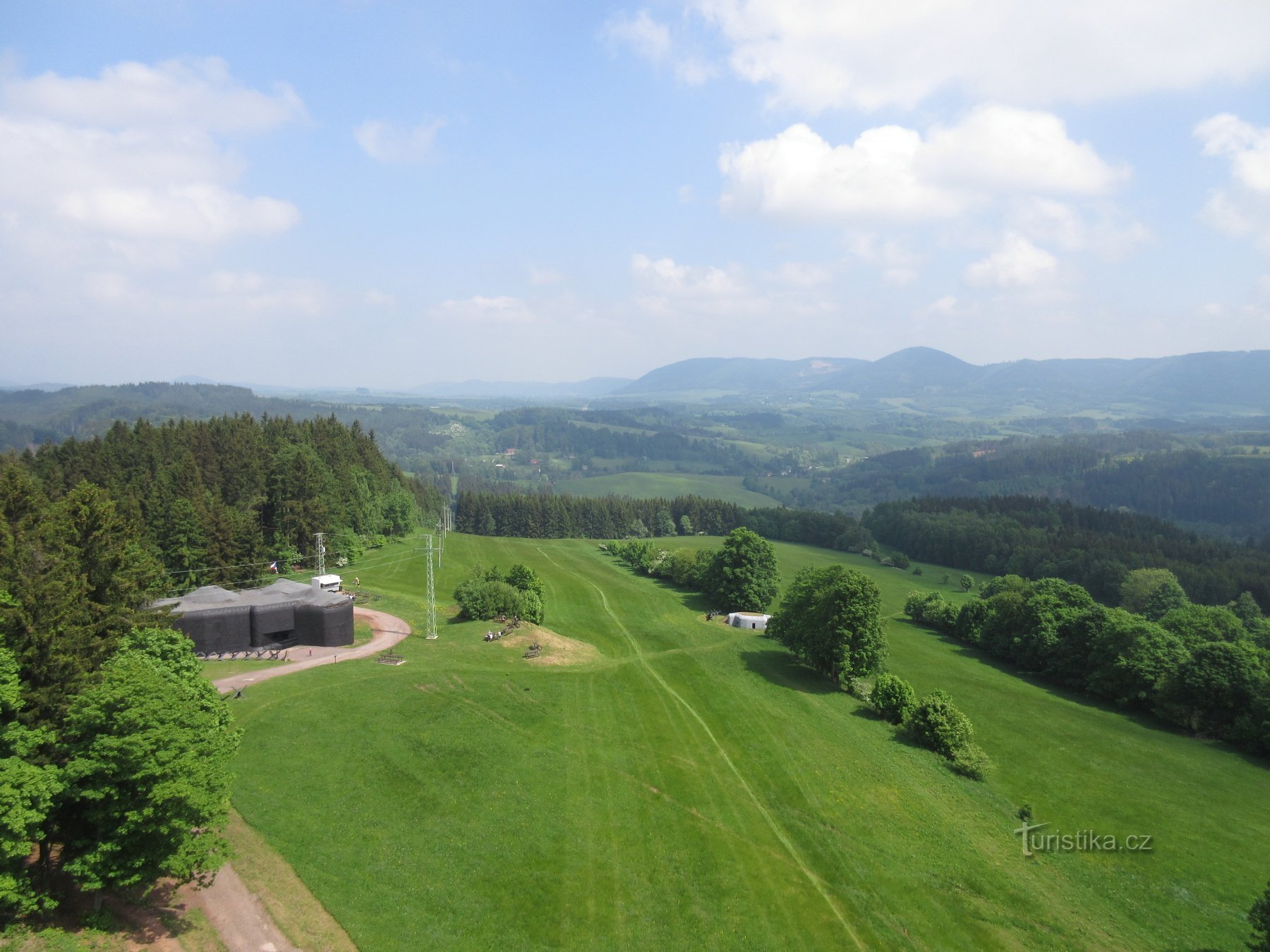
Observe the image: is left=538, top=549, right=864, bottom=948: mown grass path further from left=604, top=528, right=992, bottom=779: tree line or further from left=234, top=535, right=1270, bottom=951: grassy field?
left=604, top=528, right=992, bottom=779: tree line

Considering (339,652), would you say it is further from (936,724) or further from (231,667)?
(936,724)

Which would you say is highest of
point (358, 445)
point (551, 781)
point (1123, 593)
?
point (358, 445)

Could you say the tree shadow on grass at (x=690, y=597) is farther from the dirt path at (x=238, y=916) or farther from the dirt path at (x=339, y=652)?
the dirt path at (x=238, y=916)

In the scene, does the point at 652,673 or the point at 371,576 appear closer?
the point at 652,673

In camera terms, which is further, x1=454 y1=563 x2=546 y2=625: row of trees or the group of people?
x1=454 y1=563 x2=546 y2=625: row of trees

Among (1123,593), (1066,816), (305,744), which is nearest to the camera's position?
(305,744)

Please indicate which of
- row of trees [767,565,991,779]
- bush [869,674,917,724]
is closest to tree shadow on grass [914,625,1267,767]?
row of trees [767,565,991,779]

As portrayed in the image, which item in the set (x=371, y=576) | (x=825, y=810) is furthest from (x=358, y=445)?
(x=825, y=810)

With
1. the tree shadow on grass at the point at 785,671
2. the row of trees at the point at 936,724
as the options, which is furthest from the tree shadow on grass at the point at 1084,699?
the tree shadow on grass at the point at 785,671

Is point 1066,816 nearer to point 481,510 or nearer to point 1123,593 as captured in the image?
point 1123,593
